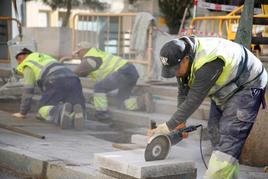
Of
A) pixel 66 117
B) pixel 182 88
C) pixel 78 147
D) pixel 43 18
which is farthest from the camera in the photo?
pixel 43 18

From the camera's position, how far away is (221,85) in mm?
4391

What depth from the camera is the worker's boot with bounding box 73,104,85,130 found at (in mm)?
8180

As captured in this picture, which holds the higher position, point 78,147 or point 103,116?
point 78,147

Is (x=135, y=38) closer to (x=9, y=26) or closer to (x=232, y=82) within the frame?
(x=9, y=26)

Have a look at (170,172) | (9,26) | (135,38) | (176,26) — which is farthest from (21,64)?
(176,26)

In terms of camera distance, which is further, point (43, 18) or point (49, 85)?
point (43, 18)

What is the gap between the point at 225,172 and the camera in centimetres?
435

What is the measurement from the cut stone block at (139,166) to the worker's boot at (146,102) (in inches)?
155

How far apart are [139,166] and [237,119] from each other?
86 cm

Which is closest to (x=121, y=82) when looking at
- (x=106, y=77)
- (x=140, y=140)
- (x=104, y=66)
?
(x=106, y=77)

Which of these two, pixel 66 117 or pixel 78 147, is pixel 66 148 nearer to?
pixel 78 147

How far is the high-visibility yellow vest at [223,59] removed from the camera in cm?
429

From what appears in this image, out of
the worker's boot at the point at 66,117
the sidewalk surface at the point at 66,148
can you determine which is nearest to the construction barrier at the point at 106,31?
the sidewalk surface at the point at 66,148

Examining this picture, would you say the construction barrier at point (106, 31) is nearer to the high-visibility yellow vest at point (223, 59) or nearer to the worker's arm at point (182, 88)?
the worker's arm at point (182, 88)
